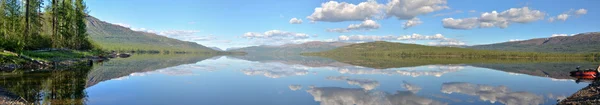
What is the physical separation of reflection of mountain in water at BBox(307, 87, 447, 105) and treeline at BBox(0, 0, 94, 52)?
4703 cm

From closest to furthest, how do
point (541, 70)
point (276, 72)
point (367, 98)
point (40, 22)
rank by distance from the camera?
point (367, 98) → point (276, 72) → point (541, 70) → point (40, 22)

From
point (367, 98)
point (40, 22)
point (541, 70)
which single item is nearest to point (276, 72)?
point (367, 98)

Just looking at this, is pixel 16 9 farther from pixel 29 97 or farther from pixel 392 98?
pixel 392 98

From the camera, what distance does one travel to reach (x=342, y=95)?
1791cm

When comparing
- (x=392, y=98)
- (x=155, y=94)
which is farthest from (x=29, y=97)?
(x=392, y=98)

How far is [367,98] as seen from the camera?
661 inches

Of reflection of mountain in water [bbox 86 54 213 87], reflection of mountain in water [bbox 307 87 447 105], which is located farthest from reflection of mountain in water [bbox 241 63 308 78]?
reflection of mountain in water [bbox 307 87 447 105]

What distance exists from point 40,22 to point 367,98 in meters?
68.3

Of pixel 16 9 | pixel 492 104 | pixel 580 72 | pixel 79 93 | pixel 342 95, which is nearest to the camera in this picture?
pixel 492 104

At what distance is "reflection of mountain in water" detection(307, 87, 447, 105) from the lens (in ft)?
50.9

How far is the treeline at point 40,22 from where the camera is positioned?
49.2 meters

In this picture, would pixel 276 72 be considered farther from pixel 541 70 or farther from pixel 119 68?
pixel 541 70

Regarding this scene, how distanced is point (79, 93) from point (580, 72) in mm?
43573

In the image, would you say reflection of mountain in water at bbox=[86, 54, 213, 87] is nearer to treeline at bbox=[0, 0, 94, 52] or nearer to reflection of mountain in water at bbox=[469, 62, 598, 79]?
treeline at bbox=[0, 0, 94, 52]
